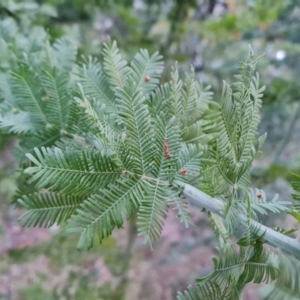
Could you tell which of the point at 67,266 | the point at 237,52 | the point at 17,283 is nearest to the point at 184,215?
the point at 67,266

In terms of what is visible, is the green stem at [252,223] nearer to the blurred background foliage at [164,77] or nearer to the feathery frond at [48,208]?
the feathery frond at [48,208]

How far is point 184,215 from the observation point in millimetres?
337

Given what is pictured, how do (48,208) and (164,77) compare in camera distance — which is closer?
(48,208)

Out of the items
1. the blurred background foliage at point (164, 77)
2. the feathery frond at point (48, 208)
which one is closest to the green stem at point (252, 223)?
the feathery frond at point (48, 208)

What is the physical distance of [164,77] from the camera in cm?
133

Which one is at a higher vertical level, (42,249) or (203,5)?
(203,5)

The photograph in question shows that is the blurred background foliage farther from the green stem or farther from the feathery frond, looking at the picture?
the green stem

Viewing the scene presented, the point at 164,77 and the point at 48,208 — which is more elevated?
the point at 164,77

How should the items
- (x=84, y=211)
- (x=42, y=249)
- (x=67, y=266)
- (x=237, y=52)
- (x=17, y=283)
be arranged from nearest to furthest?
(x=84, y=211) < (x=42, y=249) < (x=67, y=266) < (x=17, y=283) < (x=237, y=52)

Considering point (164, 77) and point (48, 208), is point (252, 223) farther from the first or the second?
point (164, 77)

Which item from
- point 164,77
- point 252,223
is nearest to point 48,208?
point 252,223

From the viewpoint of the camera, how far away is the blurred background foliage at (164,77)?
0.85 metres

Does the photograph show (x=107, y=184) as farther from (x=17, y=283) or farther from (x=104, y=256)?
(x=17, y=283)

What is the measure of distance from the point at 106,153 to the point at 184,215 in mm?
87
